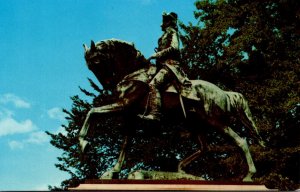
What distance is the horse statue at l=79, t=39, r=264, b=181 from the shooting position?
9359 millimetres

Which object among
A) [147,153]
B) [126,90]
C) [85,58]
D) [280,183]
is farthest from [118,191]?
[147,153]

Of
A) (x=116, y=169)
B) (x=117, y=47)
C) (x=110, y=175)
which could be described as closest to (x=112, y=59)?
(x=117, y=47)

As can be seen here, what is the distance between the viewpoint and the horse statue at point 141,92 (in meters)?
9.36

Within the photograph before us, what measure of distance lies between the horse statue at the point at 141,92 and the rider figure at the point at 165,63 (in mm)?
160

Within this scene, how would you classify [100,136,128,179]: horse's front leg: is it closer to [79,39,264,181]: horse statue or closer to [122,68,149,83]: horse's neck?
[79,39,264,181]: horse statue

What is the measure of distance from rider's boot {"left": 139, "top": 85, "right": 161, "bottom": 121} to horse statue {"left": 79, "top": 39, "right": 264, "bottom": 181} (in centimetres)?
13

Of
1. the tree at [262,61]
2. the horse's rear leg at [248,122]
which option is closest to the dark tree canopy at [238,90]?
the tree at [262,61]

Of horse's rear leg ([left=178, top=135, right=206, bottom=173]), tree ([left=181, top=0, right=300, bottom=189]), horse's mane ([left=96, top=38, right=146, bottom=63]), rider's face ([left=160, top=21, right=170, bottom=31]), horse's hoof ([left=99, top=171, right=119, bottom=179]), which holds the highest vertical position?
tree ([left=181, top=0, right=300, bottom=189])

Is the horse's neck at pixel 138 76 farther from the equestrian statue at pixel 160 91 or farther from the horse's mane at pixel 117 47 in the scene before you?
the horse's mane at pixel 117 47

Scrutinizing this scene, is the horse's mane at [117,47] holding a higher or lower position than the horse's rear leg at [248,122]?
higher

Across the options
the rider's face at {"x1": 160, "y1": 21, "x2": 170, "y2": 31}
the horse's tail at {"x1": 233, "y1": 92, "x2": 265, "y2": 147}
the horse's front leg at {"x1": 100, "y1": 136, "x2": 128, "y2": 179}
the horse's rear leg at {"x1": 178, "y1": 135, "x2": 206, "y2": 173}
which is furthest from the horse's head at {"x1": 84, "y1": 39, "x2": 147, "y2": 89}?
the horse's tail at {"x1": 233, "y1": 92, "x2": 265, "y2": 147}

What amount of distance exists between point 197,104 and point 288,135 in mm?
10241

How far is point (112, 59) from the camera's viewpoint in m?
9.68

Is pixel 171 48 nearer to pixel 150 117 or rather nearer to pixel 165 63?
pixel 165 63
